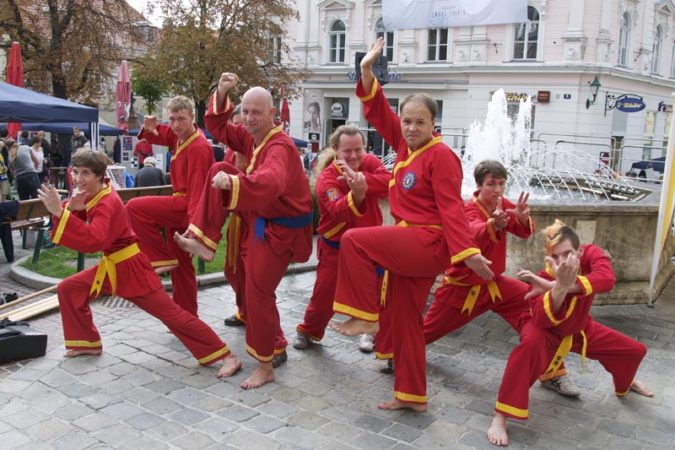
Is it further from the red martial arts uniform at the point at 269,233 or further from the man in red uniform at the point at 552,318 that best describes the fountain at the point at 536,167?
the red martial arts uniform at the point at 269,233

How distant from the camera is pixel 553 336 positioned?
4.06 meters

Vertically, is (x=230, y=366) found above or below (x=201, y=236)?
below

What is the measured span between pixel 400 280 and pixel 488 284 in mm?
790

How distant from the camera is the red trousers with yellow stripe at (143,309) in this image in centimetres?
476

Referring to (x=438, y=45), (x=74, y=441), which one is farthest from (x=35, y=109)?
(x=438, y=45)

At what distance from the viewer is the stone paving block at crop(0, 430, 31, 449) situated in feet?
11.8

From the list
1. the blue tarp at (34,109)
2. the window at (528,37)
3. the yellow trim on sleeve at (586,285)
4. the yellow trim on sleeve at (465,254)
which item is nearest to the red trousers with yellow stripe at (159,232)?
the yellow trim on sleeve at (465,254)

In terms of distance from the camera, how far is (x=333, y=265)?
530 centimetres

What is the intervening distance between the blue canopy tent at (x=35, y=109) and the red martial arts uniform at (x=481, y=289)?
7521mm

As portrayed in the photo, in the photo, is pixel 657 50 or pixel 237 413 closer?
pixel 237 413

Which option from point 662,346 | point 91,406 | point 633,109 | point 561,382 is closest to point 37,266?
point 91,406

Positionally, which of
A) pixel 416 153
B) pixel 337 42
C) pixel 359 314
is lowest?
pixel 359 314

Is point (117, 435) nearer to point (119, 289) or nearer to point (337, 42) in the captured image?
point (119, 289)

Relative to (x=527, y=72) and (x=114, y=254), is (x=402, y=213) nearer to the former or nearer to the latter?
(x=114, y=254)
